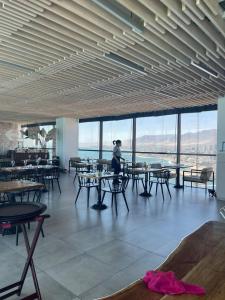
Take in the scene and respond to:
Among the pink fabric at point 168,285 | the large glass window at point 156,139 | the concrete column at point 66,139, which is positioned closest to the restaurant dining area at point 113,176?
the pink fabric at point 168,285

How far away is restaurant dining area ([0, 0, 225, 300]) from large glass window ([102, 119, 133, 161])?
292 cm

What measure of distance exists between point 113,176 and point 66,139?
7401mm

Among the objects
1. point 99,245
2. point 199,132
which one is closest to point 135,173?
point 199,132

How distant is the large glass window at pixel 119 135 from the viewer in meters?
11.4

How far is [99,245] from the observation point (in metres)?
3.65

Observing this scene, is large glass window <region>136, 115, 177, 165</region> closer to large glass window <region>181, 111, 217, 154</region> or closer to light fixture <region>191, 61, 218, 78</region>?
large glass window <region>181, 111, 217, 154</region>

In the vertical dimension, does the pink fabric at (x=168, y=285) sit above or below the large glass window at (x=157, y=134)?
below

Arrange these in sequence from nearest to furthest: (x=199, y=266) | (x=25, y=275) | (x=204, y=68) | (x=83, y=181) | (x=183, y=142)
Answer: (x=199, y=266) → (x=25, y=275) → (x=204, y=68) → (x=83, y=181) → (x=183, y=142)

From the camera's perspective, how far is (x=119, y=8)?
2752 millimetres

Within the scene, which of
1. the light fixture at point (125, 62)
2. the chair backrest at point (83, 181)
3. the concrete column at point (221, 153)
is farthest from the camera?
the concrete column at point (221, 153)

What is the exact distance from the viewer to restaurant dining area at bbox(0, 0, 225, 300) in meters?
1.97

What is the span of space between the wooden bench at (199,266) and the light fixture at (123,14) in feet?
7.60

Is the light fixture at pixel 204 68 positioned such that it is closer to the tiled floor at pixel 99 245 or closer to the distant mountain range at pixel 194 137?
the tiled floor at pixel 99 245

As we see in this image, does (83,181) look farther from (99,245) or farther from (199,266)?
(199,266)
